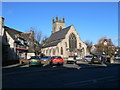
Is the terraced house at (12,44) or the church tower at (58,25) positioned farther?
the church tower at (58,25)

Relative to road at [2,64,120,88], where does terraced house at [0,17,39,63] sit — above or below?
above

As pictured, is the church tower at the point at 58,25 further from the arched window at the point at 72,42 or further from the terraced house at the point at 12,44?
the terraced house at the point at 12,44

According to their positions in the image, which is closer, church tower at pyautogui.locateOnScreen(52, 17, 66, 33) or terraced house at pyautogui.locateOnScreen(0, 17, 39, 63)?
terraced house at pyautogui.locateOnScreen(0, 17, 39, 63)

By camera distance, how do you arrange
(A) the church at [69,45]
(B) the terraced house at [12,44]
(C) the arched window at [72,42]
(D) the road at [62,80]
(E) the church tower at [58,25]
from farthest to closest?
(E) the church tower at [58,25]
(C) the arched window at [72,42]
(A) the church at [69,45]
(B) the terraced house at [12,44]
(D) the road at [62,80]

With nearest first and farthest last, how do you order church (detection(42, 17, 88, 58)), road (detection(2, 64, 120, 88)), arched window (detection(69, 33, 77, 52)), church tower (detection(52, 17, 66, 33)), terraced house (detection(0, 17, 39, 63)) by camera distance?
road (detection(2, 64, 120, 88)) → terraced house (detection(0, 17, 39, 63)) → church (detection(42, 17, 88, 58)) → arched window (detection(69, 33, 77, 52)) → church tower (detection(52, 17, 66, 33))

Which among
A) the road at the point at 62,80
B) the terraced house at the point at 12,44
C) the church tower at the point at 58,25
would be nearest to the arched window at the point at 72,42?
the terraced house at the point at 12,44

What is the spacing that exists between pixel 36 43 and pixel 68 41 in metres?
16.2

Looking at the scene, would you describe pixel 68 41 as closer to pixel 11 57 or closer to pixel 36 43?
pixel 36 43

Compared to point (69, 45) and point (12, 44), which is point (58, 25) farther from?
point (12, 44)

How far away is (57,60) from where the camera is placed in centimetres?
2744

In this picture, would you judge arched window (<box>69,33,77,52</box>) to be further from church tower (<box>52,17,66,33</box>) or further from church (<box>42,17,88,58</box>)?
church tower (<box>52,17,66,33</box>)

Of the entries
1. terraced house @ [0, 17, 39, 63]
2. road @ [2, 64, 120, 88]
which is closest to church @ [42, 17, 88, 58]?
terraced house @ [0, 17, 39, 63]

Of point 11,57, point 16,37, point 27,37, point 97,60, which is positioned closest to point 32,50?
point 27,37

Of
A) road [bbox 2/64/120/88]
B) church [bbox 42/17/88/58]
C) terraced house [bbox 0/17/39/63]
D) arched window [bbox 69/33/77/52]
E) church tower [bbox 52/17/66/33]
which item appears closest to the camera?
road [bbox 2/64/120/88]
